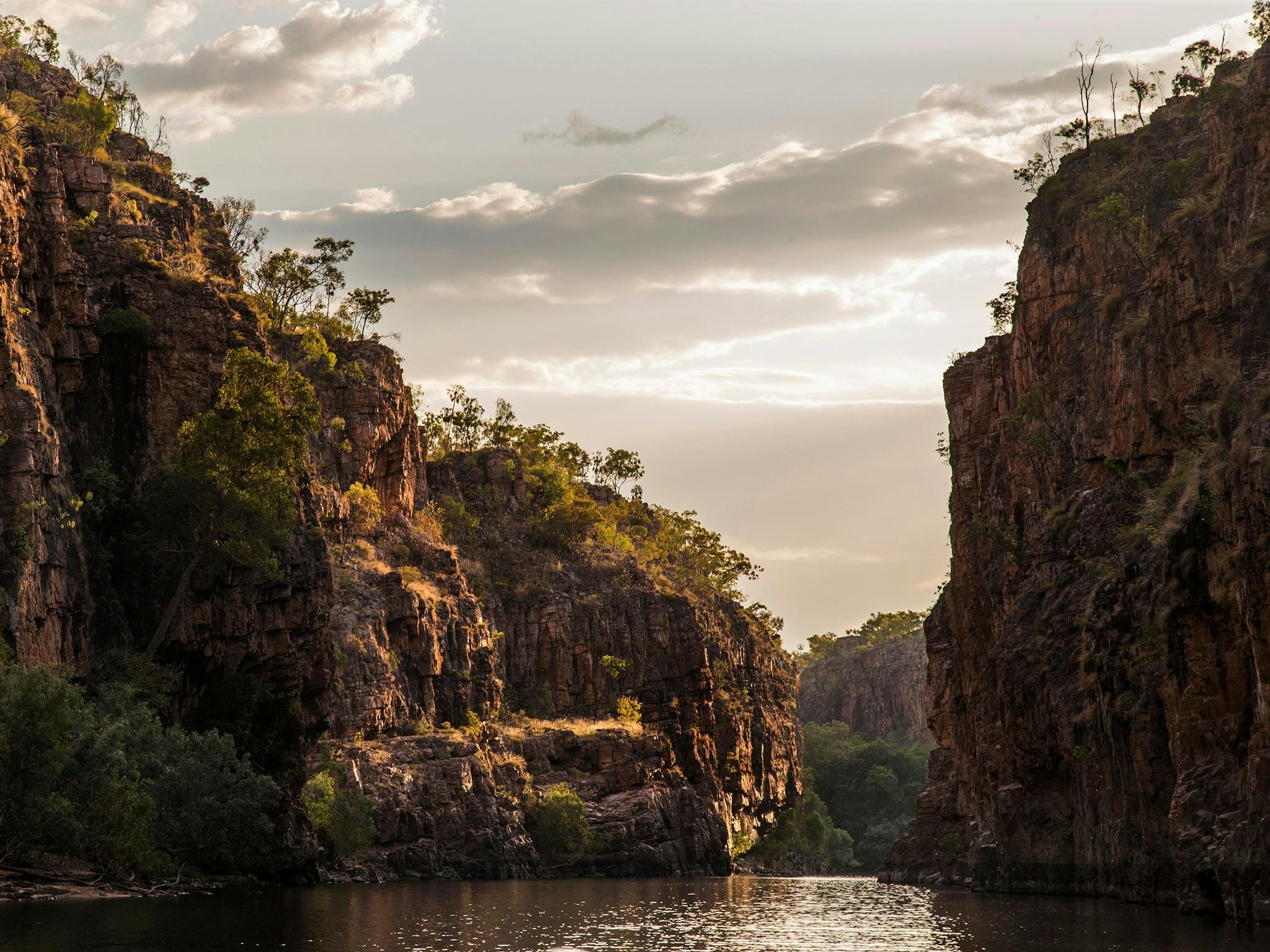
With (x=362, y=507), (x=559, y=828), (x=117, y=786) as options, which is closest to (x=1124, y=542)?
(x=117, y=786)

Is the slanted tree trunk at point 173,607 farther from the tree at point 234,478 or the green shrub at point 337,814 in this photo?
the green shrub at point 337,814

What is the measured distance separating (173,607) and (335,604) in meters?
36.4

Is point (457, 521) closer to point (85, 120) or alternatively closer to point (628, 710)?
point (628, 710)

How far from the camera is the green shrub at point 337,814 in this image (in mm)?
95375

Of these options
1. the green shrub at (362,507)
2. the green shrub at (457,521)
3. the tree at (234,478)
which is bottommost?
the tree at (234,478)

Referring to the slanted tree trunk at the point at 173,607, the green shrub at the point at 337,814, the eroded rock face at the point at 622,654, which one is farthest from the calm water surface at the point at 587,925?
the eroded rock face at the point at 622,654

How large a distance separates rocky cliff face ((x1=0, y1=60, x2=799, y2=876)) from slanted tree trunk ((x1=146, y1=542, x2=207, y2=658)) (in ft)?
4.12

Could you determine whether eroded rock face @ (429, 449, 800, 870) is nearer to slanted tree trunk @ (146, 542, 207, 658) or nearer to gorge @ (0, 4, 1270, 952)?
gorge @ (0, 4, 1270, 952)

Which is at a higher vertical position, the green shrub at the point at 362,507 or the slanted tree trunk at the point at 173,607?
the green shrub at the point at 362,507

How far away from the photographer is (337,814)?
97812 millimetres

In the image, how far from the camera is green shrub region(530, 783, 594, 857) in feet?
406

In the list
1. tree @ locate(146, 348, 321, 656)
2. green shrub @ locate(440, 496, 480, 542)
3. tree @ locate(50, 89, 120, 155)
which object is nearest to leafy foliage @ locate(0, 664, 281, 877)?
tree @ locate(146, 348, 321, 656)

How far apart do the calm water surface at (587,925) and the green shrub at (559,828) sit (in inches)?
1591

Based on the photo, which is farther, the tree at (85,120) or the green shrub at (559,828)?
the green shrub at (559,828)
